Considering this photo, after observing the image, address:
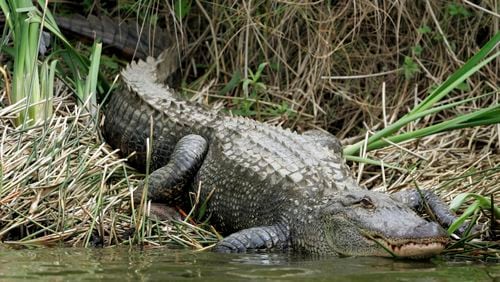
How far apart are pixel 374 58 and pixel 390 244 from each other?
3.29 metres

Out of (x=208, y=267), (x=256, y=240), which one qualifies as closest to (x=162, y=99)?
(x=256, y=240)

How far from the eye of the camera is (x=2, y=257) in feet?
15.6

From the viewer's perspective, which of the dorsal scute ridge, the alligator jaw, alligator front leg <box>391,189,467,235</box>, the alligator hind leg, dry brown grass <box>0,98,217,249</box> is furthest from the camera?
the dorsal scute ridge

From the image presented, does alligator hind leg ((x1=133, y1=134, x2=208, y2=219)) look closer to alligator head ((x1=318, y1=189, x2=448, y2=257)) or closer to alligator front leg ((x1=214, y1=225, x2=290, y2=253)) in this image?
alligator front leg ((x1=214, y1=225, x2=290, y2=253))

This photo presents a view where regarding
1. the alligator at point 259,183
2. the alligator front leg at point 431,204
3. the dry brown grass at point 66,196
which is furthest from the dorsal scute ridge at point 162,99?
the alligator front leg at point 431,204

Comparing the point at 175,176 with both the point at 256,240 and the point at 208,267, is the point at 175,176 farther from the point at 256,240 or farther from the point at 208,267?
the point at 208,267

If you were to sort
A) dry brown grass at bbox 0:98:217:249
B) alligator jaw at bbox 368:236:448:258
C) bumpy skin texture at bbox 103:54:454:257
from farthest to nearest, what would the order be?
1. dry brown grass at bbox 0:98:217:249
2. bumpy skin texture at bbox 103:54:454:257
3. alligator jaw at bbox 368:236:448:258

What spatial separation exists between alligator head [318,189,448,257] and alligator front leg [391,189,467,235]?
14.7 inches

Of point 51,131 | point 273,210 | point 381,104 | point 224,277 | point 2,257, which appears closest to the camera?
point 224,277

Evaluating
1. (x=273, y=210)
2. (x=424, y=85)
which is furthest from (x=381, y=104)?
(x=273, y=210)

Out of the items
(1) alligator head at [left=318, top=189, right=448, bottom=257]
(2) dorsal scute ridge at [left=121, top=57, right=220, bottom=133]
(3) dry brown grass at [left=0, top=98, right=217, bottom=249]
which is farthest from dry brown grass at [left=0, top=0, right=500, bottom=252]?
(1) alligator head at [left=318, top=189, right=448, bottom=257]

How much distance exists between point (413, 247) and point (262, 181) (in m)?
1.33

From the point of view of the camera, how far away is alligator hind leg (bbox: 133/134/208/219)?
6.31 meters

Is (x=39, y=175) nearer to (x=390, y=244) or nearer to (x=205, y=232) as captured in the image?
(x=205, y=232)
